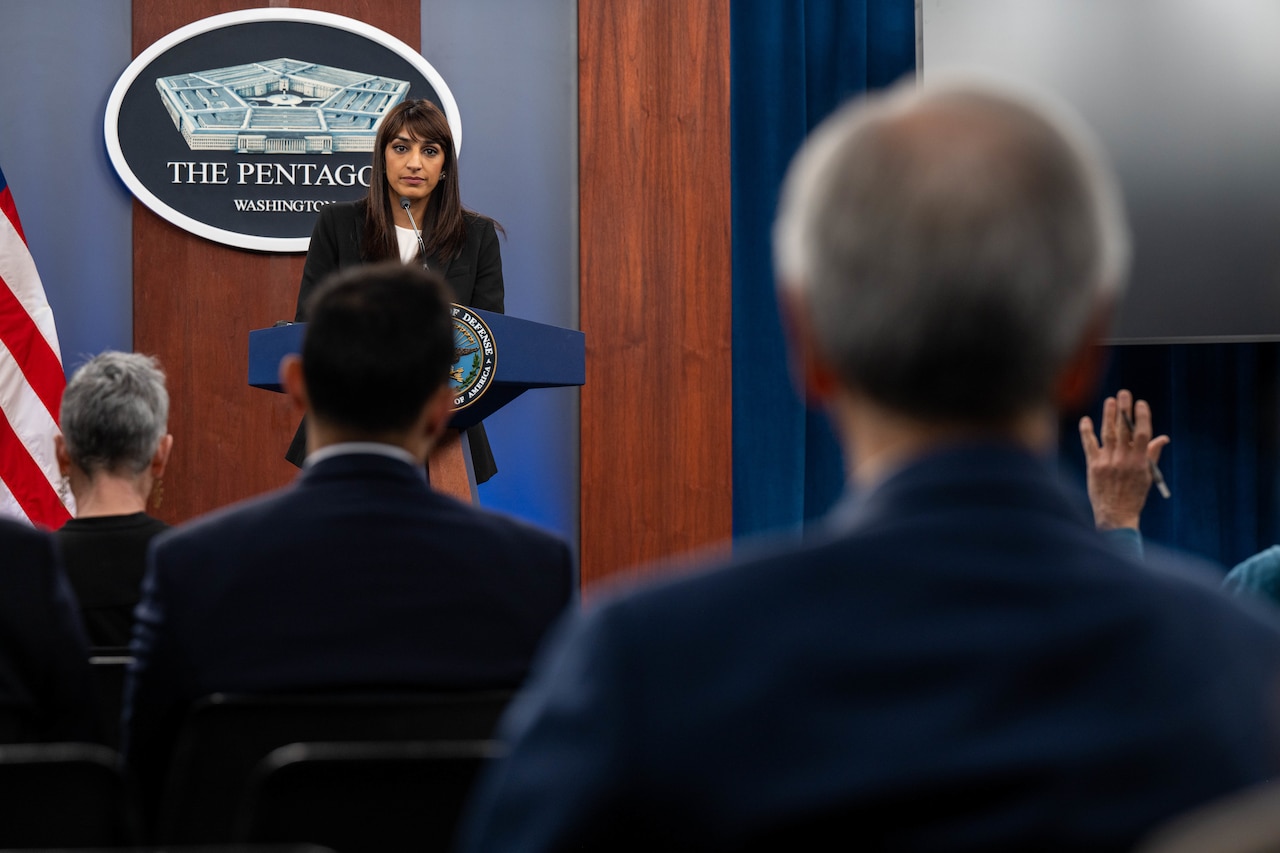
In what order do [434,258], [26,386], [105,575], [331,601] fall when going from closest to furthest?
1. [331,601]
2. [105,575]
3. [434,258]
4. [26,386]

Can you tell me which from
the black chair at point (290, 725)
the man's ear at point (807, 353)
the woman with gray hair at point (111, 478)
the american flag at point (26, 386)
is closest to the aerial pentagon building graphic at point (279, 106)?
the american flag at point (26, 386)

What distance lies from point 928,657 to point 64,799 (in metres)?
0.71

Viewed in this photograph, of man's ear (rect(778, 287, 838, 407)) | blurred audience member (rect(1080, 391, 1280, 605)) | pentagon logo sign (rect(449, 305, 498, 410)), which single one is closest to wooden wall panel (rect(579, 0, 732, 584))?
pentagon logo sign (rect(449, 305, 498, 410))

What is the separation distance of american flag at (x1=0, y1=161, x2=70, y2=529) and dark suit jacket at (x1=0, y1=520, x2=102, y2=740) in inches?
117

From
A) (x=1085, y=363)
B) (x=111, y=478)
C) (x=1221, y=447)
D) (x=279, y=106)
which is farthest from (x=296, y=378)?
(x=1221, y=447)

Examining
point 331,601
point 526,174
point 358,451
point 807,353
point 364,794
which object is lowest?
point 364,794

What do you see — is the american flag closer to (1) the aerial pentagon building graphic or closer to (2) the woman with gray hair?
(1) the aerial pentagon building graphic

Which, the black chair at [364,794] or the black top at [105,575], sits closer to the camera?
the black chair at [364,794]

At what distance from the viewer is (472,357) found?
8.63 ft

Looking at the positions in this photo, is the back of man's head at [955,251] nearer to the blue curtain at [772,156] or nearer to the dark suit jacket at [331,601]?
the dark suit jacket at [331,601]

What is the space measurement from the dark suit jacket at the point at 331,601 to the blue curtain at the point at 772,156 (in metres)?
3.50

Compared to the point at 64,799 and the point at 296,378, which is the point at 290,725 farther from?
the point at 296,378

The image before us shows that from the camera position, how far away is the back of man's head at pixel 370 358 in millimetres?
1302

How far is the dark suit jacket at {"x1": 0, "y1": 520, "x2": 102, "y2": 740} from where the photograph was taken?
3.89 feet
